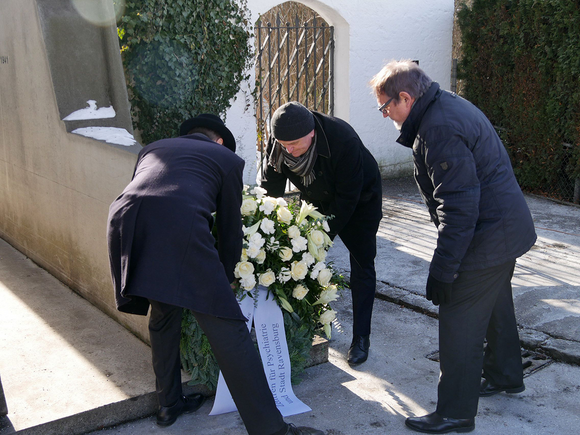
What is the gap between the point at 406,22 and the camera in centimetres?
939

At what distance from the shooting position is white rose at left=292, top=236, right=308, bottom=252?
128 inches

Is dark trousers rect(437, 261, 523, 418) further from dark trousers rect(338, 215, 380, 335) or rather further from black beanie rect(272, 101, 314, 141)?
Answer: black beanie rect(272, 101, 314, 141)

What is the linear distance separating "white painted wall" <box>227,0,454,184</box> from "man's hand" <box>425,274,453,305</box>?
6.10 m

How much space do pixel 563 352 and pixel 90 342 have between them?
2902mm

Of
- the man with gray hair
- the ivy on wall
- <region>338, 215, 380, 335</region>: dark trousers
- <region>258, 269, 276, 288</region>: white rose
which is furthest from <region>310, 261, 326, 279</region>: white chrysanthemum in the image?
the ivy on wall

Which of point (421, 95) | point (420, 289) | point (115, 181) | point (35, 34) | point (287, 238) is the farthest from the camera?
point (420, 289)

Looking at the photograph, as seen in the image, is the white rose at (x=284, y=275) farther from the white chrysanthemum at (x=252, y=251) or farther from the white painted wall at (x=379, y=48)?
the white painted wall at (x=379, y=48)

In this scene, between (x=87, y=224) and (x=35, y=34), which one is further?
(x=35, y=34)

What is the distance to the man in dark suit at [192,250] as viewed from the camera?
8.39ft

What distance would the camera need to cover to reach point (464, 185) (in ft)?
8.73

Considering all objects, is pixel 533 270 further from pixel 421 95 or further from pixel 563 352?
pixel 421 95

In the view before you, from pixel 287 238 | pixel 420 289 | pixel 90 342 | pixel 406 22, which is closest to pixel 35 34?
pixel 90 342

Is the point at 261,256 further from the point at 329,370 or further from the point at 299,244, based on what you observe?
Answer: the point at 329,370

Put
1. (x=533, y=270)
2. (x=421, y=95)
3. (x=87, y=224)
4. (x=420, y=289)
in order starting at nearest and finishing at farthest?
1. (x=421, y=95)
2. (x=87, y=224)
3. (x=420, y=289)
4. (x=533, y=270)
